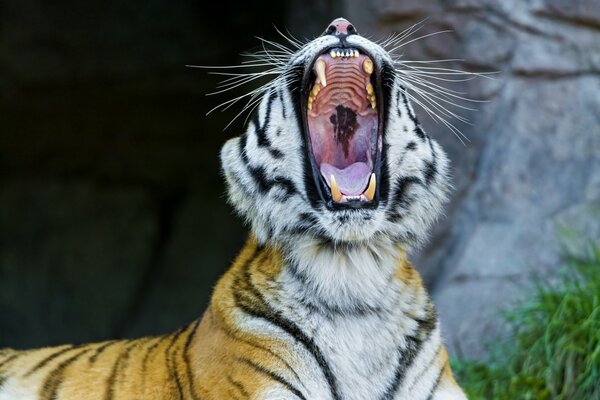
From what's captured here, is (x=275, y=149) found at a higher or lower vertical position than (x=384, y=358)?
higher

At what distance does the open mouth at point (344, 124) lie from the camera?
2.82 metres

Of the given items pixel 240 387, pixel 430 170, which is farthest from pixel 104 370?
pixel 430 170

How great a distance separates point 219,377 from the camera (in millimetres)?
2674

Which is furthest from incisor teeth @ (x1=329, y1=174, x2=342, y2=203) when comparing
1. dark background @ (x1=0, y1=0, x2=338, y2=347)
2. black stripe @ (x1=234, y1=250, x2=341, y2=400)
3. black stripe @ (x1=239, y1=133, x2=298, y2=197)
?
dark background @ (x1=0, y1=0, x2=338, y2=347)

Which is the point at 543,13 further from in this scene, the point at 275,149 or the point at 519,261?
the point at 275,149

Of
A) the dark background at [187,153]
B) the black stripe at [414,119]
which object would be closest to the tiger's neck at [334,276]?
the black stripe at [414,119]

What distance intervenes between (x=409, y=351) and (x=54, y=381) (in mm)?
1233

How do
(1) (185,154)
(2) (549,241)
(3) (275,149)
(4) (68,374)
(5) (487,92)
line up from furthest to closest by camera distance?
(1) (185,154)
(5) (487,92)
(2) (549,241)
(4) (68,374)
(3) (275,149)

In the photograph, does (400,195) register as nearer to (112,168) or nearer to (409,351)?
(409,351)

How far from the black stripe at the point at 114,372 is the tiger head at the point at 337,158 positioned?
65 cm

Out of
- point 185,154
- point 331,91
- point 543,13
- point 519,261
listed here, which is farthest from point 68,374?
point 185,154

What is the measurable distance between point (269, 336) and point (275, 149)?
22.5 inches

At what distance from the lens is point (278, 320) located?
2.71 m

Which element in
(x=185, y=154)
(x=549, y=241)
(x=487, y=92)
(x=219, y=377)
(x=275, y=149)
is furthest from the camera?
(x=185, y=154)
